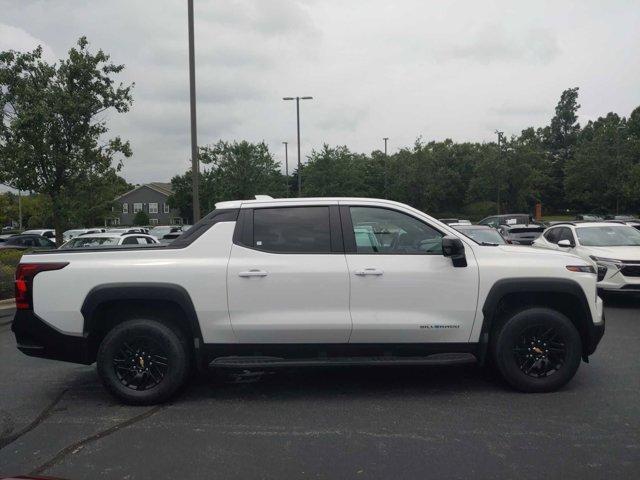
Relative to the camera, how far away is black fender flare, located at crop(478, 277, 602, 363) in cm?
522

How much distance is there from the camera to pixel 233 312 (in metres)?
5.16

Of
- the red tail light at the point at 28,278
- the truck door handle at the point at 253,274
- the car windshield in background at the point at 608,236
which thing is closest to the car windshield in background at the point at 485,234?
the car windshield in background at the point at 608,236

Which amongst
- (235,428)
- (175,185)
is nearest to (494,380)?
(235,428)

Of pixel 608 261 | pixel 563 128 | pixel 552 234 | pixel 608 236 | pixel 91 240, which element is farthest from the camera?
pixel 563 128

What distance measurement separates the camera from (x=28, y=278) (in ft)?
17.1

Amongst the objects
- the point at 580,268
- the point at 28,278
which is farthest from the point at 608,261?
the point at 28,278

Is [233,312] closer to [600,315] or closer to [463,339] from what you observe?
[463,339]

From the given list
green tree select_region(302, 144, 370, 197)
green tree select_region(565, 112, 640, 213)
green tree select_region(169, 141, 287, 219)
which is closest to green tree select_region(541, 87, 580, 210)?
green tree select_region(565, 112, 640, 213)

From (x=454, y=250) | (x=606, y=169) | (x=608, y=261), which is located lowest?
(x=608, y=261)

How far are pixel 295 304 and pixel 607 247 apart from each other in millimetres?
8001

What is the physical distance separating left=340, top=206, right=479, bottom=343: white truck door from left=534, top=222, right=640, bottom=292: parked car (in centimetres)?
606

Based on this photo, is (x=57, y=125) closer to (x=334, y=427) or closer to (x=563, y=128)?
(x=334, y=427)

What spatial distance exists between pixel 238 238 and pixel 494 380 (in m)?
2.88

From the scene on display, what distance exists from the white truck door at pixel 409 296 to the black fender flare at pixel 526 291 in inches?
5.5
